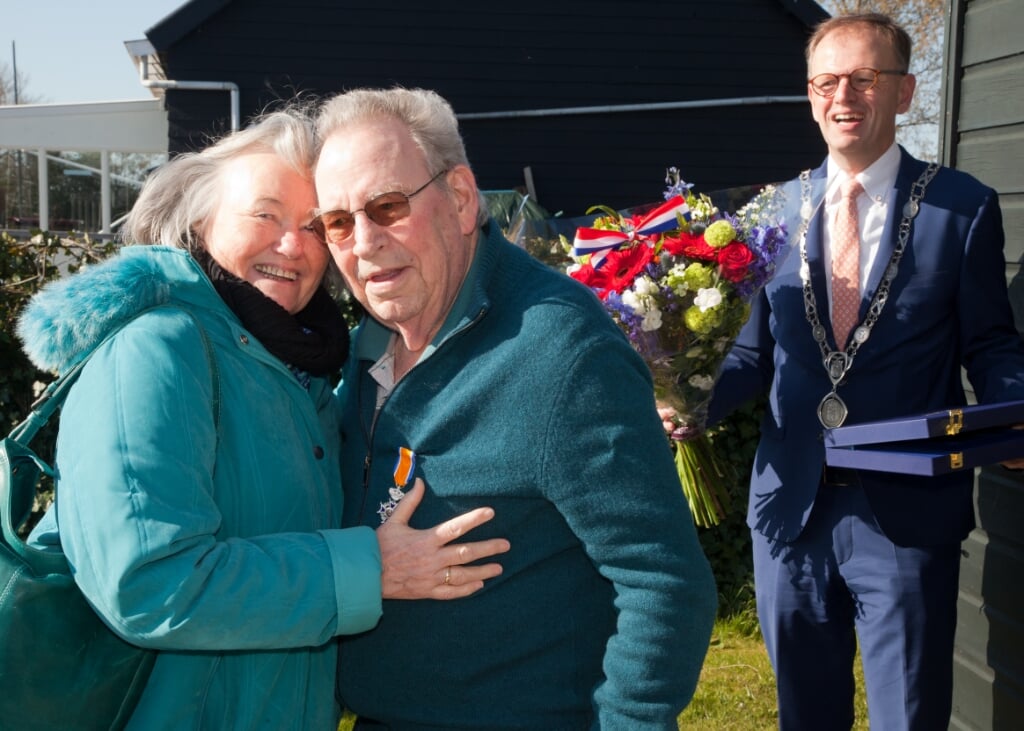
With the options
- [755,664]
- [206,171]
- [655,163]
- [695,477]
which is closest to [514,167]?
[655,163]

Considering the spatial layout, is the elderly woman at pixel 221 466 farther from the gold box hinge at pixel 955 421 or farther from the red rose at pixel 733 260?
the red rose at pixel 733 260

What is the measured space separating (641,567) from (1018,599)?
218 centimetres

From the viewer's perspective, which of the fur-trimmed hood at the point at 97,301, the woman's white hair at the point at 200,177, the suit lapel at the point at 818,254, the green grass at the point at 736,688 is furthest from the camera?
the green grass at the point at 736,688

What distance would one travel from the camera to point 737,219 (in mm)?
3342

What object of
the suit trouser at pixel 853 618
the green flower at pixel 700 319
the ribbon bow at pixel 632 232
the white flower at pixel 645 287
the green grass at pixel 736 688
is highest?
the ribbon bow at pixel 632 232

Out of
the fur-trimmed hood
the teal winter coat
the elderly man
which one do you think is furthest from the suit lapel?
the fur-trimmed hood

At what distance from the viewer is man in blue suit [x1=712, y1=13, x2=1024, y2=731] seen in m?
3.06

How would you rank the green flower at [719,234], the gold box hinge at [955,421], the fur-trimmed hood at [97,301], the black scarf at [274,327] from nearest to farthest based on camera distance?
the fur-trimmed hood at [97,301]
the black scarf at [274,327]
the gold box hinge at [955,421]
the green flower at [719,234]

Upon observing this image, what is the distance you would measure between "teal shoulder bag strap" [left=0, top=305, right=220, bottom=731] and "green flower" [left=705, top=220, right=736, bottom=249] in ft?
5.65

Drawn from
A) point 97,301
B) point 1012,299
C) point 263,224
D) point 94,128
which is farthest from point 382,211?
point 94,128

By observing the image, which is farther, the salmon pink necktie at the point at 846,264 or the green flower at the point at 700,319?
the salmon pink necktie at the point at 846,264

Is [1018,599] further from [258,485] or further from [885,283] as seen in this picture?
[258,485]

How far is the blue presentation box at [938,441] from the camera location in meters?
2.47

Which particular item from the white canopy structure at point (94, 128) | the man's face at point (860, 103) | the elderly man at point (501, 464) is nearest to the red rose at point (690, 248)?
the man's face at point (860, 103)
